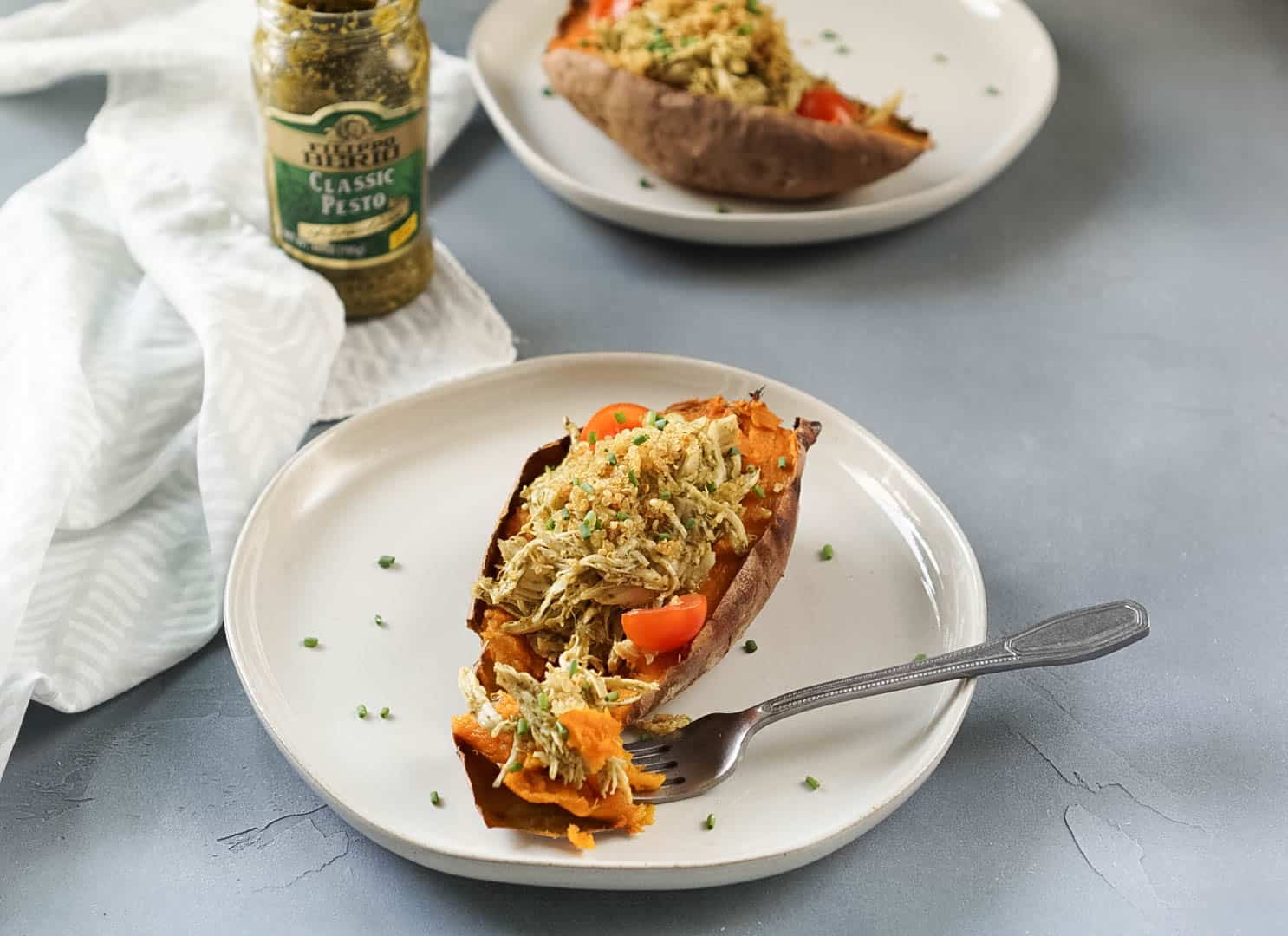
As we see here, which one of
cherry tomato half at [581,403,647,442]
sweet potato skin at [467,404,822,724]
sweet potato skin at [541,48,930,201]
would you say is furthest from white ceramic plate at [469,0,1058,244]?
sweet potato skin at [467,404,822,724]

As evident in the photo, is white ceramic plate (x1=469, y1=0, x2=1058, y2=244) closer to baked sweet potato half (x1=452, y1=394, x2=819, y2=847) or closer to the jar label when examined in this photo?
the jar label

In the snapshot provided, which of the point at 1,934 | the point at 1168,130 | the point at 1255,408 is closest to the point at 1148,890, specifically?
the point at 1255,408

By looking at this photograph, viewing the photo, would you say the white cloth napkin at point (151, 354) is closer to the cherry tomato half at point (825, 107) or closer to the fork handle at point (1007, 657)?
the cherry tomato half at point (825, 107)

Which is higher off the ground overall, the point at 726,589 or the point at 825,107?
the point at 825,107

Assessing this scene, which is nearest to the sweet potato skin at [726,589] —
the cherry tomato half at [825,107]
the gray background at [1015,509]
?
the gray background at [1015,509]

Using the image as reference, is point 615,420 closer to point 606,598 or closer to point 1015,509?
point 606,598

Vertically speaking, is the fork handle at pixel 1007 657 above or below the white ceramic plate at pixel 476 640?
above

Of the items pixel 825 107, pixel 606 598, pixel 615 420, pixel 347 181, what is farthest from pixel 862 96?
pixel 606 598
